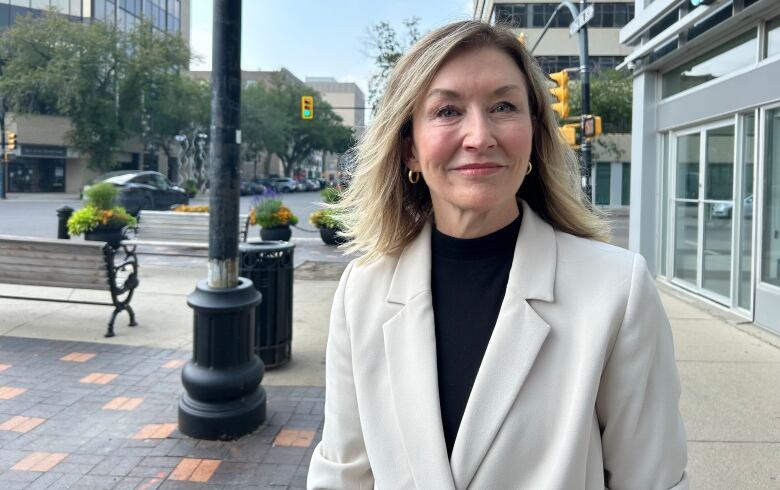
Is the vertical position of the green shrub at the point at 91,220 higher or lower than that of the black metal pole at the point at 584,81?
lower

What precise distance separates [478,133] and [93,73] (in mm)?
42299

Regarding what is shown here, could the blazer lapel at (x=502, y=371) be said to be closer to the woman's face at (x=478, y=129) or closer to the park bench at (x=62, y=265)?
the woman's face at (x=478, y=129)

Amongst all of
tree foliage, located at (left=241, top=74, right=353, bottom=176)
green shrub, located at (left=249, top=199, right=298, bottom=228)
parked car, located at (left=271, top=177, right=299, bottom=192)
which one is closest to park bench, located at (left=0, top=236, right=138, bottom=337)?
green shrub, located at (left=249, top=199, right=298, bottom=228)

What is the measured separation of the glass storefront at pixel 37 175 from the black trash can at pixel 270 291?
47213 mm

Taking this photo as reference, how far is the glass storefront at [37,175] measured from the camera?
150ft

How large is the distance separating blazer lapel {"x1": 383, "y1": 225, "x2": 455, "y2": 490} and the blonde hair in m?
0.17

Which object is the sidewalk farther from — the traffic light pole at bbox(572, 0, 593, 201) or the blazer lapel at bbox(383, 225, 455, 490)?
the traffic light pole at bbox(572, 0, 593, 201)

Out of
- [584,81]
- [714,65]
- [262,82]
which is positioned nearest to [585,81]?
[584,81]

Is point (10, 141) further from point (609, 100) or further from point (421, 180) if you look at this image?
point (421, 180)

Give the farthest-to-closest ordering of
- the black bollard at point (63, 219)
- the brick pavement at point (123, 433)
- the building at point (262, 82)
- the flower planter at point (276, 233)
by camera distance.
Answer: the building at point (262, 82) < the flower planter at point (276, 233) < the black bollard at point (63, 219) < the brick pavement at point (123, 433)

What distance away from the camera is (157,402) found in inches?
192

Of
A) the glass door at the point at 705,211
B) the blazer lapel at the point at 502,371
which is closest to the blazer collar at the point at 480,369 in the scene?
A: the blazer lapel at the point at 502,371

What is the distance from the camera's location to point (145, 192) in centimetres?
2538

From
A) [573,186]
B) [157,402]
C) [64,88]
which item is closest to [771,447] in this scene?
[573,186]
